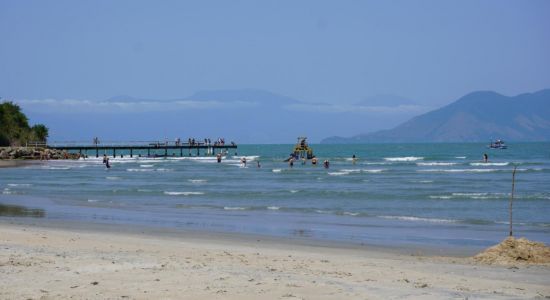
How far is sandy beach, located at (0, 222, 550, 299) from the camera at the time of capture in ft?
31.3

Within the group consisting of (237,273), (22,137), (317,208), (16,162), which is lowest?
(317,208)

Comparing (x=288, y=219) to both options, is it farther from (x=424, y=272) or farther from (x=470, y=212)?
(x=424, y=272)

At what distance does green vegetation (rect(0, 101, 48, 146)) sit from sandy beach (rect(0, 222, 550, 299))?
7842cm

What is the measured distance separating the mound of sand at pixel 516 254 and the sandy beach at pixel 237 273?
0.38 m

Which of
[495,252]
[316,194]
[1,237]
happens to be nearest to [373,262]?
[495,252]

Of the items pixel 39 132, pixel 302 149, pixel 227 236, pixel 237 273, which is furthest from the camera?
pixel 39 132

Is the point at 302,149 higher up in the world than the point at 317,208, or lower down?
higher up

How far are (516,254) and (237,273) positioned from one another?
549 cm

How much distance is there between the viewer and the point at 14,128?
9062cm

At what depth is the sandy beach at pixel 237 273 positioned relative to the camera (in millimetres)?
9538

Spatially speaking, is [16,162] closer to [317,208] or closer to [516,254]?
[317,208]

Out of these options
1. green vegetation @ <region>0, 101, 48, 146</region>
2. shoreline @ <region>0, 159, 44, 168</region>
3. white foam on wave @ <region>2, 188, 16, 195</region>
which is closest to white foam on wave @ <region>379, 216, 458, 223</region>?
white foam on wave @ <region>2, 188, 16, 195</region>

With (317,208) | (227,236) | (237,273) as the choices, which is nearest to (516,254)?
(237,273)

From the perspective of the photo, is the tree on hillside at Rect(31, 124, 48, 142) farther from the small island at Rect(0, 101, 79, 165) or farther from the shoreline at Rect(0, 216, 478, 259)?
the shoreline at Rect(0, 216, 478, 259)
